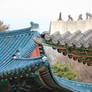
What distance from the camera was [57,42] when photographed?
181 inches

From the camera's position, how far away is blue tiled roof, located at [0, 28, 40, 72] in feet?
20.5

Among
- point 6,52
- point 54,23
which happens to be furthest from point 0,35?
point 54,23

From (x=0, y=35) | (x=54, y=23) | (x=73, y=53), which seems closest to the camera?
(x=73, y=53)

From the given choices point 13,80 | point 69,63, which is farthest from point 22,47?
point 69,63

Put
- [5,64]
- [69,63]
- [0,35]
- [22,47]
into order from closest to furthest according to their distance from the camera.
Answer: [5,64], [22,47], [0,35], [69,63]

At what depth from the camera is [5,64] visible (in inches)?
243

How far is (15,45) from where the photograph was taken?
7.03 meters

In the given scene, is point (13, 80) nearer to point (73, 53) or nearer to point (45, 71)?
point (45, 71)

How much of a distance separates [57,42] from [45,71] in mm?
595

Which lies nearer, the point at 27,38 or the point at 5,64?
the point at 5,64

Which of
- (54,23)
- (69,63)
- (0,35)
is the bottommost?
(69,63)

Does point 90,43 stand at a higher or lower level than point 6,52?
higher

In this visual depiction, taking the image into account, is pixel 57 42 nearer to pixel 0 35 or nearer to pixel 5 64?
pixel 5 64

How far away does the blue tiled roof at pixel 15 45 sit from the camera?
6.25 m
